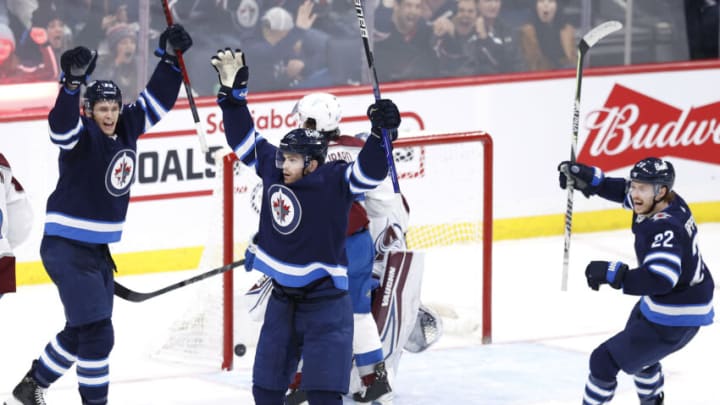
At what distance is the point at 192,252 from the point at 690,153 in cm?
→ 323

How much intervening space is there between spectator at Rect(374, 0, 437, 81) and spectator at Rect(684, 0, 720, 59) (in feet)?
6.23

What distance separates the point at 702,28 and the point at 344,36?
2558mm

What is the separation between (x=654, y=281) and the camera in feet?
17.2

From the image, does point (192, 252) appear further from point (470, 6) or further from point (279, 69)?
point (470, 6)

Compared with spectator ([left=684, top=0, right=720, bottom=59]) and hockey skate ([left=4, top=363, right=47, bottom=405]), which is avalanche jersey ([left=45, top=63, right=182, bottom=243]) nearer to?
hockey skate ([left=4, top=363, right=47, bottom=405])

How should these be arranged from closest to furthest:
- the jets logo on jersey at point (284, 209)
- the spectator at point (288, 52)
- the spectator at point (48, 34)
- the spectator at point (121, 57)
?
1. the jets logo on jersey at point (284, 209)
2. the spectator at point (48, 34)
3. the spectator at point (121, 57)
4. the spectator at point (288, 52)

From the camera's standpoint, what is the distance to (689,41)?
10312mm

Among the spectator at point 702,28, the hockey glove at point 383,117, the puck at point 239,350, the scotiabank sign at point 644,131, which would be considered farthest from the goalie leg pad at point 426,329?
the spectator at point 702,28

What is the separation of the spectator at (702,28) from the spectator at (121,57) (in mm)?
3742

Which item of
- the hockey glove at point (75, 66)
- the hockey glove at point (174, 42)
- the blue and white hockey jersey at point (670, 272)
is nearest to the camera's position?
the blue and white hockey jersey at point (670, 272)

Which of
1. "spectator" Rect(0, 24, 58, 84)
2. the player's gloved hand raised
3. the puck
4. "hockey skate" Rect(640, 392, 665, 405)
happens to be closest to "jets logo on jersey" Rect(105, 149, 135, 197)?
the player's gloved hand raised

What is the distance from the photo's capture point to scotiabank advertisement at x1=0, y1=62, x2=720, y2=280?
8.31 m

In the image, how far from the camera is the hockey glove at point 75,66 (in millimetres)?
5340

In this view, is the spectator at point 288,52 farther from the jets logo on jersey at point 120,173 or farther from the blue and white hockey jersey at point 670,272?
the blue and white hockey jersey at point 670,272
